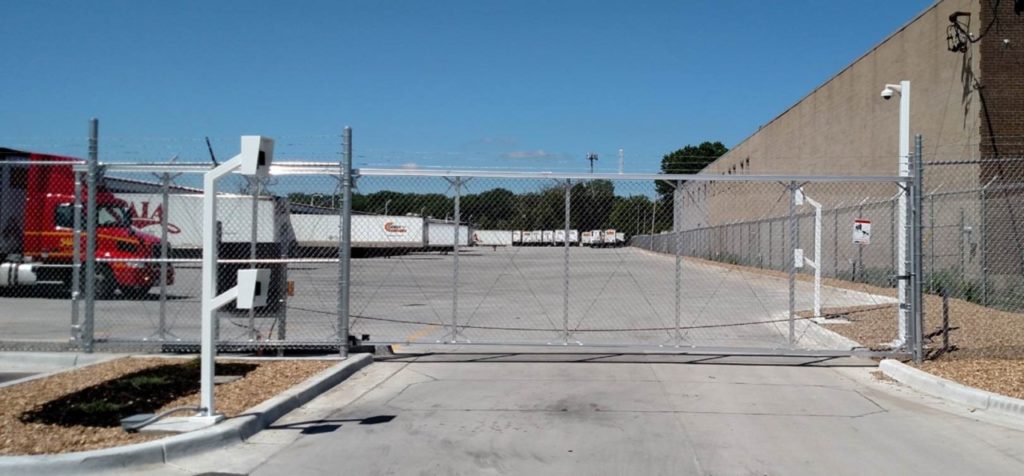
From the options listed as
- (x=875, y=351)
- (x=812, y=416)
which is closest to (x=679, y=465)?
(x=812, y=416)

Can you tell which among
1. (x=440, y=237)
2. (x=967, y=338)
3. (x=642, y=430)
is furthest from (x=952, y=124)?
(x=642, y=430)

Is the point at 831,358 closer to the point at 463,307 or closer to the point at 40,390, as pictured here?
the point at 463,307

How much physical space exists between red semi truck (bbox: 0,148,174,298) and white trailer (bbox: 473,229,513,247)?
7.72 meters

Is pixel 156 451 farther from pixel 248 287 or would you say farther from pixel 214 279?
pixel 214 279

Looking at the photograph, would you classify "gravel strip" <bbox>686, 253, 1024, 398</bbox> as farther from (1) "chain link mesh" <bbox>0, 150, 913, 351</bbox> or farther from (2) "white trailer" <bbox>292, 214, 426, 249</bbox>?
(2) "white trailer" <bbox>292, 214, 426, 249</bbox>

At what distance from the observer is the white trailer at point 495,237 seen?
12781 millimetres

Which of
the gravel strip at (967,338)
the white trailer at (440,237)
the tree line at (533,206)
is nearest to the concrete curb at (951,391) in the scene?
the gravel strip at (967,338)

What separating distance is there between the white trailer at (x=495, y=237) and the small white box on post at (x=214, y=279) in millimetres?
5555

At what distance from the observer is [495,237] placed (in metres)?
12.9

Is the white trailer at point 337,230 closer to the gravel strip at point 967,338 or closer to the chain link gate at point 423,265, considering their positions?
the chain link gate at point 423,265

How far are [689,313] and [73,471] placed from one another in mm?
13852

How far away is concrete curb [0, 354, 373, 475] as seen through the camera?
625 cm

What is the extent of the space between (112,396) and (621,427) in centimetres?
537

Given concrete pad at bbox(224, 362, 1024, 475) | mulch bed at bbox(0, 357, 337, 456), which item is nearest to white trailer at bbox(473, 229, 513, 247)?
concrete pad at bbox(224, 362, 1024, 475)
